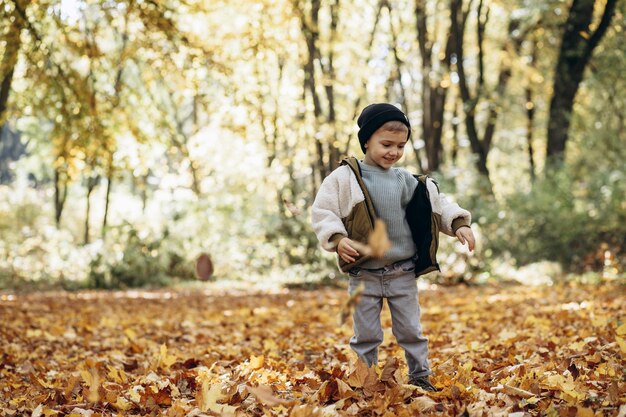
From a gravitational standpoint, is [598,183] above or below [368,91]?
below

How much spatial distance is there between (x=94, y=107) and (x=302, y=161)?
46.9ft

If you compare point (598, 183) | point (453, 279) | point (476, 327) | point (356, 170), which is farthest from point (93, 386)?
point (598, 183)

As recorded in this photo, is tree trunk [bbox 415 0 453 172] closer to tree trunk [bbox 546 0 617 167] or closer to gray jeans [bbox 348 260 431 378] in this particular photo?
tree trunk [bbox 546 0 617 167]

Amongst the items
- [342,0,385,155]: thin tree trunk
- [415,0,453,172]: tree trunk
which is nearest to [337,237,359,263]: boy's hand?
[342,0,385,155]: thin tree trunk

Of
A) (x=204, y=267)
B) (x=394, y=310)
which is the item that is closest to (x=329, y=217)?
(x=394, y=310)

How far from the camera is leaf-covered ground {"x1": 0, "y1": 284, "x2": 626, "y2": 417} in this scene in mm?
3066

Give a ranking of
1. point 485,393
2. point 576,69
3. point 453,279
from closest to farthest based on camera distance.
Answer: point 485,393 < point 453,279 < point 576,69

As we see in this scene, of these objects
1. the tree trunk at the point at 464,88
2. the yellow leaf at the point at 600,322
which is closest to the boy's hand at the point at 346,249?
the yellow leaf at the point at 600,322

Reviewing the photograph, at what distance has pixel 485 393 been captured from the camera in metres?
3.16

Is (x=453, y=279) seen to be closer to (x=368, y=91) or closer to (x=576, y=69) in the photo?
(x=576, y=69)

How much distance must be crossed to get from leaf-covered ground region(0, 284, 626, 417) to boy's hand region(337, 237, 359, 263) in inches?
22.2

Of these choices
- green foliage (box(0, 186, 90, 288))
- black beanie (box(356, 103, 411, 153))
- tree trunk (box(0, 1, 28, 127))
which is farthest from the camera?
green foliage (box(0, 186, 90, 288))

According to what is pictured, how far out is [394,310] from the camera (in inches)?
142

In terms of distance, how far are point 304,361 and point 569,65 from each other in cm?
1178
